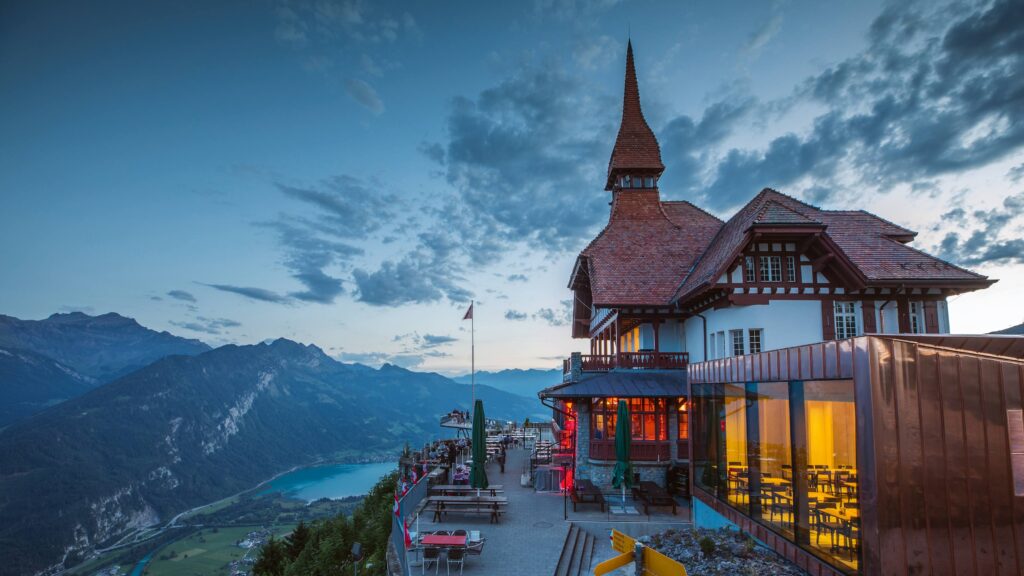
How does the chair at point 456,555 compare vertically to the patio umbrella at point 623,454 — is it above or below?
below

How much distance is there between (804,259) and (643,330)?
7.28 meters

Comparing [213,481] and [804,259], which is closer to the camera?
[804,259]

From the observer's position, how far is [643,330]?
25500 mm

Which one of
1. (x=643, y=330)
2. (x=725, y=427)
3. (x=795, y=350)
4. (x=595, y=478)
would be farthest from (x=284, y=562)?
(x=795, y=350)

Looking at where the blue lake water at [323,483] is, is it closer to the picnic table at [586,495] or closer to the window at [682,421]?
the window at [682,421]

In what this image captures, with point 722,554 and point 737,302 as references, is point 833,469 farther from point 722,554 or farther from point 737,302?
point 737,302

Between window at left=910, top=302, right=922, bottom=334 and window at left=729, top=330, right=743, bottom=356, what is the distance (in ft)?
22.4

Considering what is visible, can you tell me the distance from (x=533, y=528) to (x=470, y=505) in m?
2.28

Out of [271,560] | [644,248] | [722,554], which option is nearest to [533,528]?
[722,554]

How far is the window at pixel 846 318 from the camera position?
70.4 ft

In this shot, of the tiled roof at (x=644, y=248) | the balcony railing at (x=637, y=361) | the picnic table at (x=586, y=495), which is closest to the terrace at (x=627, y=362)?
the balcony railing at (x=637, y=361)

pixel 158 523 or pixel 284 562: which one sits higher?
pixel 284 562

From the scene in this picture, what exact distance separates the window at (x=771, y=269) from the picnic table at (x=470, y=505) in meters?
12.9

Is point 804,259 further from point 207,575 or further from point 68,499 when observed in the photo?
point 68,499
